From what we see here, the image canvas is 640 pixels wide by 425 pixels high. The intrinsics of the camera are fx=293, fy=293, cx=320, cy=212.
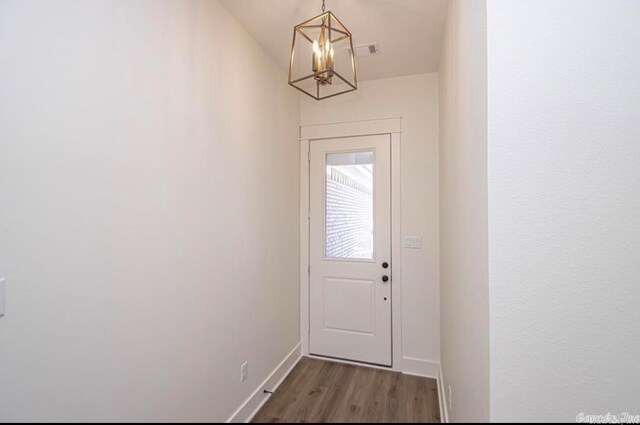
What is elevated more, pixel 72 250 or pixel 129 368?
pixel 72 250

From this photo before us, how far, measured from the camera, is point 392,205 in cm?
253

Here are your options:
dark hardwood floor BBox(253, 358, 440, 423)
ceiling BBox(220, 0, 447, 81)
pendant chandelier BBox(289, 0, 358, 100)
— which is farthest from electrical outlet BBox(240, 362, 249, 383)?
ceiling BBox(220, 0, 447, 81)

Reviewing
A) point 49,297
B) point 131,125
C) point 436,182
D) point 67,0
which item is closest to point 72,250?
point 49,297

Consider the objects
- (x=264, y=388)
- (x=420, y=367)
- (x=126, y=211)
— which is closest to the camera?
(x=126, y=211)

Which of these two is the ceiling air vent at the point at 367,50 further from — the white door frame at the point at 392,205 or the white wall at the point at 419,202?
the white door frame at the point at 392,205

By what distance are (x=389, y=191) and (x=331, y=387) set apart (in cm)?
159

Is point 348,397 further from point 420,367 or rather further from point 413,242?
point 413,242

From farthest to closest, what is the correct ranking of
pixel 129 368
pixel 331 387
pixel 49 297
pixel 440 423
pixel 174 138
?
1. pixel 331 387
2. pixel 440 423
3. pixel 174 138
4. pixel 129 368
5. pixel 49 297

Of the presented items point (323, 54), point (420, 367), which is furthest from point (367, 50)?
point (420, 367)

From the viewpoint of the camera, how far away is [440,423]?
5.85 feet

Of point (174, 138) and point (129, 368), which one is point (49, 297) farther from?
point (174, 138)

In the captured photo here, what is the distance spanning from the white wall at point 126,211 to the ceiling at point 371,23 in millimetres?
166

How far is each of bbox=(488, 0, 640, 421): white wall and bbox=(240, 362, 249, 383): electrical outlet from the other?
58.0 inches

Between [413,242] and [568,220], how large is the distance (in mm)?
1749
